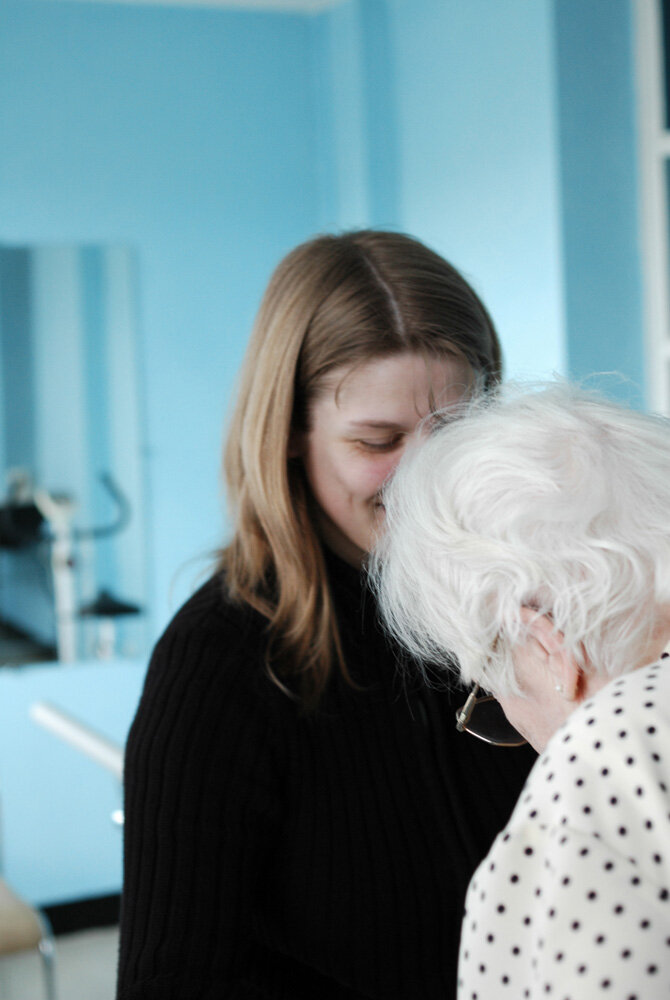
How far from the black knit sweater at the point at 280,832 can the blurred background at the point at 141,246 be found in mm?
2266

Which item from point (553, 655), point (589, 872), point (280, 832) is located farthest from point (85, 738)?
point (589, 872)

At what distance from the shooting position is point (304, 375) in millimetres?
1266

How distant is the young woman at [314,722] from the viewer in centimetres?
111

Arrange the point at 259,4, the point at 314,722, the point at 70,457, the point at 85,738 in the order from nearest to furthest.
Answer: the point at 314,722 < the point at 85,738 < the point at 70,457 < the point at 259,4

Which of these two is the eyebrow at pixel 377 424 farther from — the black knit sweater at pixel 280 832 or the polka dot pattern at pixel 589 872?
the polka dot pattern at pixel 589 872

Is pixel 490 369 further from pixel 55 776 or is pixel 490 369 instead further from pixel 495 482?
pixel 55 776

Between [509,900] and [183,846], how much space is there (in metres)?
0.48

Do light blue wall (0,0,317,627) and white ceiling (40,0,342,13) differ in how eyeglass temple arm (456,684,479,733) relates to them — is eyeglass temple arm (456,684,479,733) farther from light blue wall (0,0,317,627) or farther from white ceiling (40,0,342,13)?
white ceiling (40,0,342,13)

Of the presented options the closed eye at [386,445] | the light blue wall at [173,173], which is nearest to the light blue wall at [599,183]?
the light blue wall at [173,173]

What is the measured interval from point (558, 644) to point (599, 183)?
8.12 ft

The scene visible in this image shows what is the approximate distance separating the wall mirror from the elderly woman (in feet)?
9.00

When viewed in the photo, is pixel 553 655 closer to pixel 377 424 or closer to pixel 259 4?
pixel 377 424

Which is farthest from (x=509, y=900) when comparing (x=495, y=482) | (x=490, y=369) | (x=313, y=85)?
(x=313, y=85)

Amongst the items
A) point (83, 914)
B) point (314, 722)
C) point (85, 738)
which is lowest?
point (83, 914)
